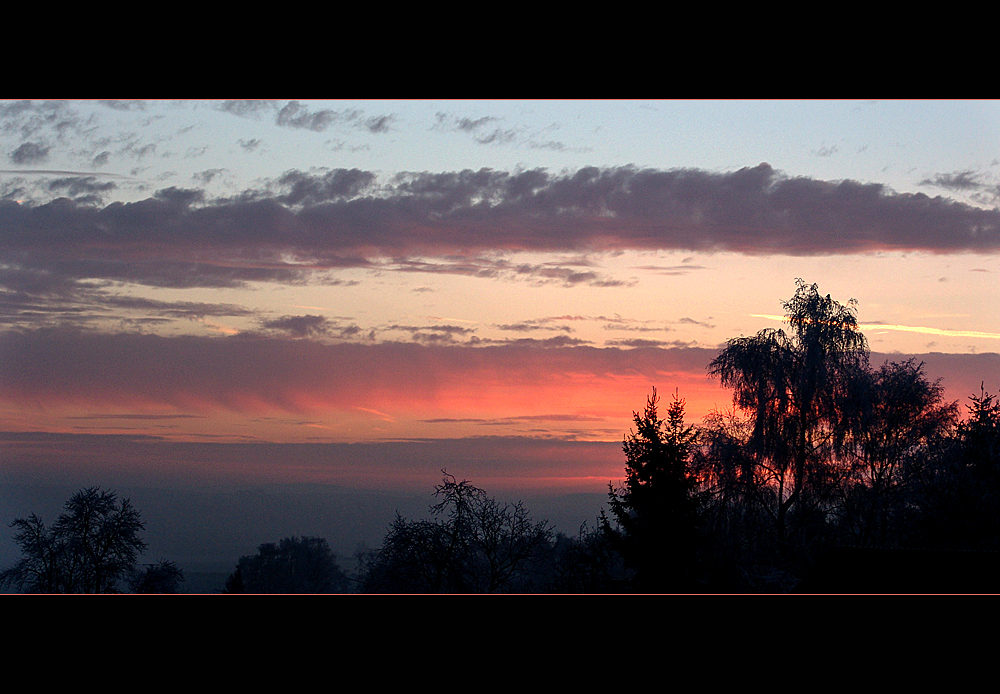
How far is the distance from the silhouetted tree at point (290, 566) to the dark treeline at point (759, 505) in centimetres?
347

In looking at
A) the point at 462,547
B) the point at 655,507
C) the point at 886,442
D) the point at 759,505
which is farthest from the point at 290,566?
the point at 886,442

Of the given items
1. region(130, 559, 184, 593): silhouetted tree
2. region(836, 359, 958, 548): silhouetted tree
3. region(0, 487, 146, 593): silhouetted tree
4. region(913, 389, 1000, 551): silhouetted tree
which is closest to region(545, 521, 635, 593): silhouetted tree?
region(836, 359, 958, 548): silhouetted tree

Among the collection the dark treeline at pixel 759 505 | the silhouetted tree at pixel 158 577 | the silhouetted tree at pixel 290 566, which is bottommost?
the silhouetted tree at pixel 290 566

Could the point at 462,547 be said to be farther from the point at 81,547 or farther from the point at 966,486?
the point at 966,486

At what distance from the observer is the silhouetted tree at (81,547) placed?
49.7ft

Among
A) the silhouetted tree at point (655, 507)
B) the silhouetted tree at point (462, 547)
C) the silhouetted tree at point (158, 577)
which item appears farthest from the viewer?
the silhouetted tree at point (655, 507)

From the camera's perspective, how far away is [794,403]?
46.1 feet

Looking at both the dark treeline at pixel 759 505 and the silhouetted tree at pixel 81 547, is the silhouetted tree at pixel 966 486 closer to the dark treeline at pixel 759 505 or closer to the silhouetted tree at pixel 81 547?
the dark treeline at pixel 759 505

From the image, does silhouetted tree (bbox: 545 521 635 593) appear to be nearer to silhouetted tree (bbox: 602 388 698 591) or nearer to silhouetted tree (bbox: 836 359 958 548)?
silhouetted tree (bbox: 602 388 698 591)

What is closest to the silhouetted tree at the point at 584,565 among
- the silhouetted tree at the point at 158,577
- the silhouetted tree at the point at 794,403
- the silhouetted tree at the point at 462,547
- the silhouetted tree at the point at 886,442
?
the silhouetted tree at the point at 462,547

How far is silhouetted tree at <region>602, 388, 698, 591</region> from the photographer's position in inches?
658

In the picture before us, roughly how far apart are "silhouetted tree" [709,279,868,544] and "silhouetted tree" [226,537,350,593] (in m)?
10.9
